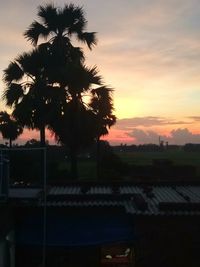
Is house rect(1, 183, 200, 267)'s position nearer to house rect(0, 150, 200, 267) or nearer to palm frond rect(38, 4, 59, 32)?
house rect(0, 150, 200, 267)

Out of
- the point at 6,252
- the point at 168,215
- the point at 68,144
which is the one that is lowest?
the point at 6,252

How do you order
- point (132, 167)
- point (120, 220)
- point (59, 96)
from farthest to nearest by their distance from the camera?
point (132, 167), point (59, 96), point (120, 220)

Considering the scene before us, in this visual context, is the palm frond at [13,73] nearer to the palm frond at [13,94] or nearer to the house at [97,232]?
the palm frond at [13,94]

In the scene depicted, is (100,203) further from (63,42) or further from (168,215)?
(63,42)

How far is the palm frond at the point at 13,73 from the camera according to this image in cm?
2778

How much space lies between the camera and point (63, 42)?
2977 centimetres

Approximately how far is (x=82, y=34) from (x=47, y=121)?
20.9ft

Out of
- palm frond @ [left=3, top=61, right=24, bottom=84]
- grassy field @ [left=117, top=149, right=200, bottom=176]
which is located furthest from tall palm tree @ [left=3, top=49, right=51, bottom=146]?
grassy field @ [left=117, top=149, right=200, bottom=176]

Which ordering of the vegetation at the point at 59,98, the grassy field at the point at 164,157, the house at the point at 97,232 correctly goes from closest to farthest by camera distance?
the house at the point at 97,232
the vegetation at the point at 59,98
the grassy field at the point at 164,157

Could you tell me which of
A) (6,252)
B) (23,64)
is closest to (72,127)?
(23,64)

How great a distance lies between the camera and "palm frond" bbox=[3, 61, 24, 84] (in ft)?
91.1

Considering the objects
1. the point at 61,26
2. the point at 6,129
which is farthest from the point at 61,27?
the point at 6,129

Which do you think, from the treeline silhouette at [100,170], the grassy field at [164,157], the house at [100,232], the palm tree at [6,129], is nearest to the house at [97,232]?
the house at [100,232]

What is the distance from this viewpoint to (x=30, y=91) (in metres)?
27.2
